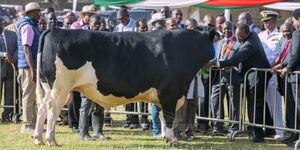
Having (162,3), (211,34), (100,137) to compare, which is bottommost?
(100,137)

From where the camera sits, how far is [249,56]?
1189cm

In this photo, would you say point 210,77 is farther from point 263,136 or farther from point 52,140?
point 52,140

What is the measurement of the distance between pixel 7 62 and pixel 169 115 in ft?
15.4

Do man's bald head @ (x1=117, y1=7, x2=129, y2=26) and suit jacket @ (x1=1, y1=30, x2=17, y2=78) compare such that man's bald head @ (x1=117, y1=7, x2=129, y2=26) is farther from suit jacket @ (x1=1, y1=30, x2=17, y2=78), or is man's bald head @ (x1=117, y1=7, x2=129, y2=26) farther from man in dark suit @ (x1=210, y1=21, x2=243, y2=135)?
man in dark suit @ (x1=210, y1=21, x2=243, y2=135)

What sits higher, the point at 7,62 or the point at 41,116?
the point at 7,62

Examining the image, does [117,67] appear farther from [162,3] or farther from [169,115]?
[162,3]

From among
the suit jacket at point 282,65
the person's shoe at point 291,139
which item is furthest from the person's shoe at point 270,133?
the suit jacket at point 282,65

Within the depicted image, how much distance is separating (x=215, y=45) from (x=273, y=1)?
547 cm

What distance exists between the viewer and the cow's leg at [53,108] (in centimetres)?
1080

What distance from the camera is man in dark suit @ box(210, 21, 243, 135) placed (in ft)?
40.3

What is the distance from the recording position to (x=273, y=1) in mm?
18141

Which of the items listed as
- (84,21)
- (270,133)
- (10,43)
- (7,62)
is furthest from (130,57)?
(7,62)

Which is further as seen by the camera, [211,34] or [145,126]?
[145,126]

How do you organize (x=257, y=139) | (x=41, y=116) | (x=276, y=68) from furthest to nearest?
(x=257, y=139)
(x=276, y=68)
(x=41, y=116)
